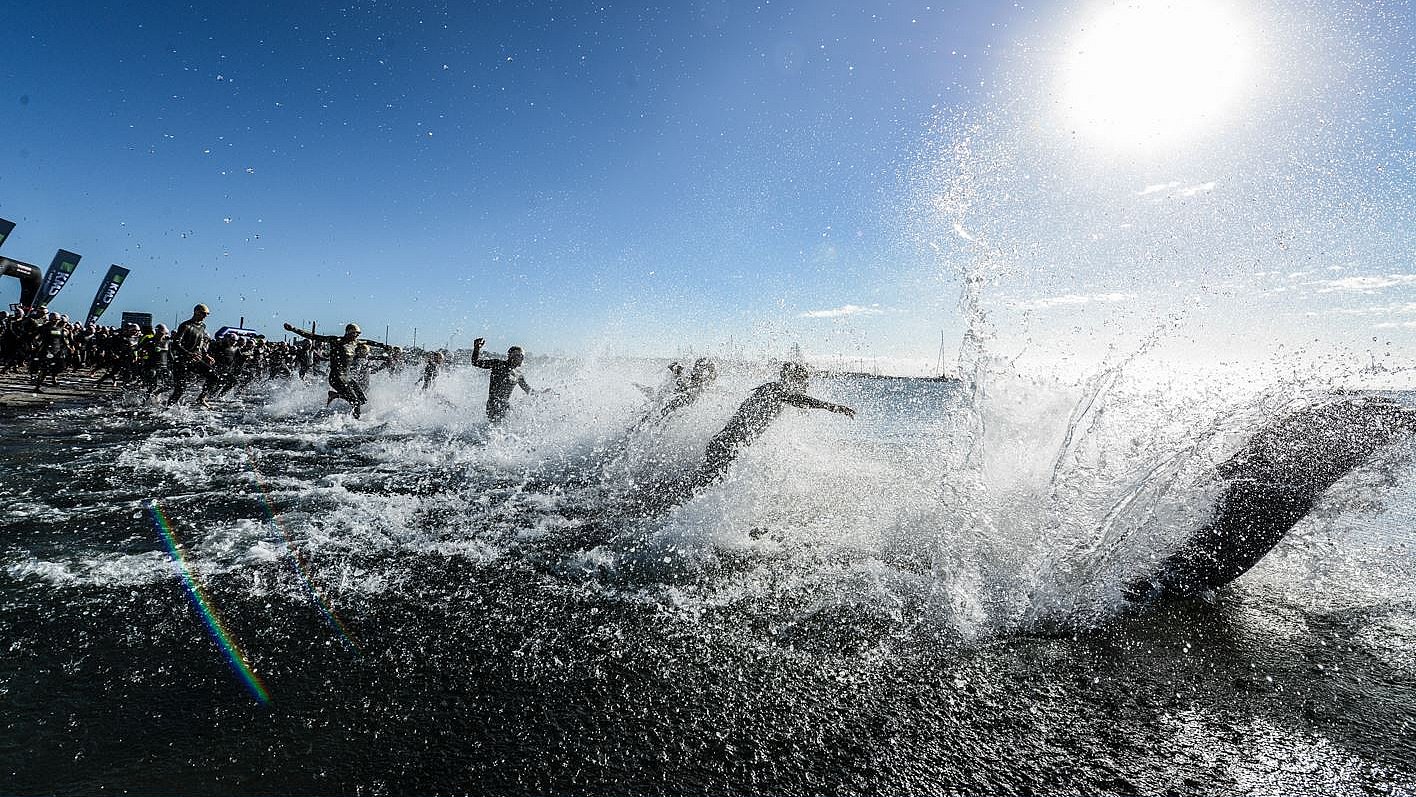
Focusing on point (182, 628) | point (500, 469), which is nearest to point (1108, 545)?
point (182, 628)

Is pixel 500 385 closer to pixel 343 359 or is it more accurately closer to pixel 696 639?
pixel 343 359

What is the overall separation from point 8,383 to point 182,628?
2436 centimetres

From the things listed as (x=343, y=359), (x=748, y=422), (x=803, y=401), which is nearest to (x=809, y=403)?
(x=803, y=401)

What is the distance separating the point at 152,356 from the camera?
16.6m

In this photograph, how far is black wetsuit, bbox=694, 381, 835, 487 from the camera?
739cm

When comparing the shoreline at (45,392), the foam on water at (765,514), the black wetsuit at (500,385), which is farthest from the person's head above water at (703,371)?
the shoreline at (45,392)

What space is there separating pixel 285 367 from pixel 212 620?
3007 centimetres

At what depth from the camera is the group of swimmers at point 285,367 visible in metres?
7.90

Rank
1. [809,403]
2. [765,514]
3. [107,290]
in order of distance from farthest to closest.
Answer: [107,290] → [809,403] → [765,514]

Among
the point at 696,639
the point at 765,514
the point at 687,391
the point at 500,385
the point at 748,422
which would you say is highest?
the point at 687,391

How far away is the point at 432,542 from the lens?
5.07 metres

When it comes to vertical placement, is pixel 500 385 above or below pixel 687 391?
below

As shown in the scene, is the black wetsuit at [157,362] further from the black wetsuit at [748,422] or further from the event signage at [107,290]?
the event signage at [107,290]

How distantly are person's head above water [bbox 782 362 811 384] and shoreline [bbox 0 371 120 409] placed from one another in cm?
1756
